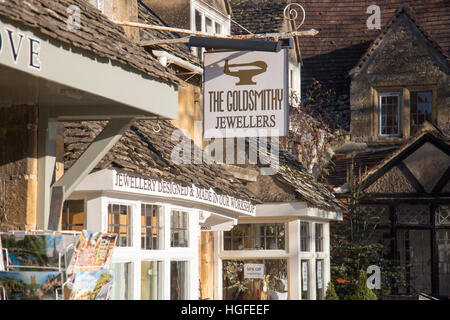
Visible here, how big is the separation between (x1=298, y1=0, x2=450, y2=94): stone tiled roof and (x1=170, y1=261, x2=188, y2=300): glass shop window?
54.8 feet

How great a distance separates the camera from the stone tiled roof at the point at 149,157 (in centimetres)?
826

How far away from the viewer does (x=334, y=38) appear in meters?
27.8

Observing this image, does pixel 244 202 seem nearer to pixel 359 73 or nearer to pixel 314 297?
pixel 314 297

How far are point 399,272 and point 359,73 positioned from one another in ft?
24.0

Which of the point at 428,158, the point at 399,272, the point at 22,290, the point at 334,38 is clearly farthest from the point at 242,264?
the point at 334,38

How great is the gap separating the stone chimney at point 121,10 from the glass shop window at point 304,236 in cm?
457

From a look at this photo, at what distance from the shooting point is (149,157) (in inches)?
364

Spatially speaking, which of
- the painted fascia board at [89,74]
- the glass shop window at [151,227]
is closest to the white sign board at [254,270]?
the glass shop window at [151,227]

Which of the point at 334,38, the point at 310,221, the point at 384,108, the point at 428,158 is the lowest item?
the point at 310,221

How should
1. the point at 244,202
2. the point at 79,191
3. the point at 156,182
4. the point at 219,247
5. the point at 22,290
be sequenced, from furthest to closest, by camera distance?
the point at 219,247
the point at 244,202
the point at 156,182
the point at 79,191
the point at 22,290

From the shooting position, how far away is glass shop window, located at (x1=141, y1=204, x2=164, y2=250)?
29.8ft

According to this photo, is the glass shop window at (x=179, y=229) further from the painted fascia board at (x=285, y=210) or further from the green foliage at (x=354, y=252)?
the green foliage at (x=354, y=252)

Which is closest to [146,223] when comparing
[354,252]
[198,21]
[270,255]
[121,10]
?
[121,10]

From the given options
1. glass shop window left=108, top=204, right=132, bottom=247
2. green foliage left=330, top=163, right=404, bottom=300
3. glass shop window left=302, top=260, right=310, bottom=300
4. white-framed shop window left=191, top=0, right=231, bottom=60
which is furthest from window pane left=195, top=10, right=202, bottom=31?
glass shop window left=108, top=204, right=132, bottom=247
